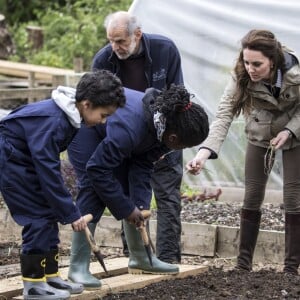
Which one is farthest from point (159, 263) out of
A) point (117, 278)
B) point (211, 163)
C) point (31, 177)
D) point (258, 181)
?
point (211, 163)

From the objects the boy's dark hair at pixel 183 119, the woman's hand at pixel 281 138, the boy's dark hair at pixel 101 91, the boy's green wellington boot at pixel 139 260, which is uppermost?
the boy's dark hair at pixel 101 91

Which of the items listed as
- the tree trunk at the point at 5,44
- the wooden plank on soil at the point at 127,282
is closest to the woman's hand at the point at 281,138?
the wooden plank on soil at the point at 127,282

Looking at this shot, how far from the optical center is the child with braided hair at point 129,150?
497 cm

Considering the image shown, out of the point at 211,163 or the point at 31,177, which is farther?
the point at 211,163

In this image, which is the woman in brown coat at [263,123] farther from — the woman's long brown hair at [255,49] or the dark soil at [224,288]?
the dark soil at [224,288]

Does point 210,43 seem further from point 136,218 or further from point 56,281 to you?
point 56,281

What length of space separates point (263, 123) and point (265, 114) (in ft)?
0.20

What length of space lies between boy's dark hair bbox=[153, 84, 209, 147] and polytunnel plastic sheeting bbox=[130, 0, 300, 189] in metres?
4.98

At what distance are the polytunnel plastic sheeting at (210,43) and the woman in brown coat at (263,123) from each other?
3592mm

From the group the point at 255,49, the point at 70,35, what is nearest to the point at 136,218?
the point at 255,49

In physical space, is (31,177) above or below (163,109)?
below

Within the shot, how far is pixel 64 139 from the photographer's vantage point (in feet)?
15.6

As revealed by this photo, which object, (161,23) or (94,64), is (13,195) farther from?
(161,23)

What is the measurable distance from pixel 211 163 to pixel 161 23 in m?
1.60
